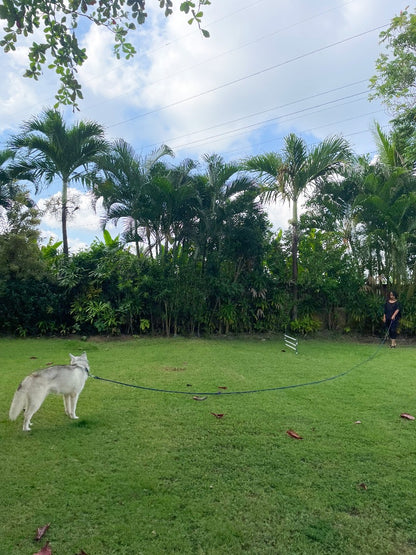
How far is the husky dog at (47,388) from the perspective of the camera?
331cm

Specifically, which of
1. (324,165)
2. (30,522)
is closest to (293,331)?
(324,165)

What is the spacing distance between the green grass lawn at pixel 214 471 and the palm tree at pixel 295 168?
5948 mm

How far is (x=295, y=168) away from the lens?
1002 centimetres

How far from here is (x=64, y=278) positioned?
388 inches

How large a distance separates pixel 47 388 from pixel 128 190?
683 cm

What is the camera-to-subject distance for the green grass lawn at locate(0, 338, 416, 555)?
2057mm

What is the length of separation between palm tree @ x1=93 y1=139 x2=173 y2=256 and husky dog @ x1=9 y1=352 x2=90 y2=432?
609 centimetres

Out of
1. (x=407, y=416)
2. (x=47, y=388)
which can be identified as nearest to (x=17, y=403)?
(x=47, y=388)

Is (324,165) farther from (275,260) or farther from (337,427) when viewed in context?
(337,427)

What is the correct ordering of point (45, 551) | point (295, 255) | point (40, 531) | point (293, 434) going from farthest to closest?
1. point (295, 255)
2. point (293, 434)
3. point (40, 531)
4. point (45, 551)

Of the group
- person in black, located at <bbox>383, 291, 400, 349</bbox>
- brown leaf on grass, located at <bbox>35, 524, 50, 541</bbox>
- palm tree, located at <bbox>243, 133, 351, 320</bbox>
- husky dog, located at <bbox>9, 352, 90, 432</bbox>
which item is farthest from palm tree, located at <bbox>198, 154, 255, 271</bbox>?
brown leaf on grass, located at <bbox>35, 524, 50, 541</bbox>

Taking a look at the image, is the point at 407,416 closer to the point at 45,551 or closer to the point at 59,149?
the point at 45,551

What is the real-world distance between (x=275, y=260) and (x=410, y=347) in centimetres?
404

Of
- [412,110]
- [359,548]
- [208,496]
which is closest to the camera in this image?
[359,548]
